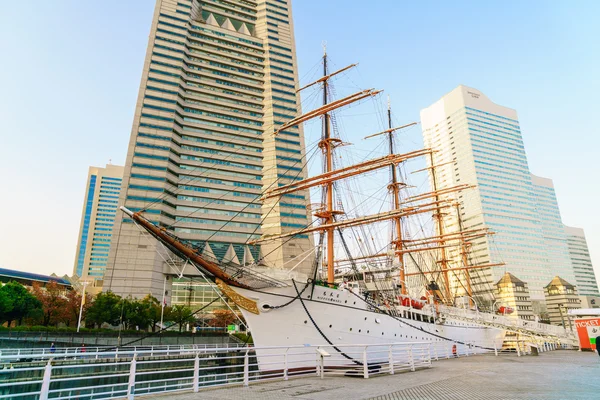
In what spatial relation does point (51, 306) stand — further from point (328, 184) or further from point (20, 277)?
point (328, 184)

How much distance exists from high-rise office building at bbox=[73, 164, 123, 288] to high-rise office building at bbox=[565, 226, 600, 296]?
7040 inches

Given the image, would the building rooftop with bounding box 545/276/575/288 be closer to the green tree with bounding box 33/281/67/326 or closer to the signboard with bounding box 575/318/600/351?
the signboard with bounding box 575/318/600/351

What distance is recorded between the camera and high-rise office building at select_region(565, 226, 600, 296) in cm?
13338

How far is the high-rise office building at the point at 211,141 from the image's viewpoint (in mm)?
62438

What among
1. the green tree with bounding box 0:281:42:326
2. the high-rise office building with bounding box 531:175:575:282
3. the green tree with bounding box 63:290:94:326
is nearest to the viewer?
the green tree with bounding box 0:281:42:326

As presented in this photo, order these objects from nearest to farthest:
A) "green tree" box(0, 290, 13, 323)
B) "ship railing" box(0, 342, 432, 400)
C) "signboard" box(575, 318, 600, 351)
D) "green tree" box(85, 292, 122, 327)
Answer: "ship railing" box(0, 342, 432, 400)
"signboard" box(575, 318, 600, 351)
"green tree" box(0, 290, 13, 323)
"green tree" box(85, 292, 122, 327)

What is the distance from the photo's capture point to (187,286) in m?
62.9

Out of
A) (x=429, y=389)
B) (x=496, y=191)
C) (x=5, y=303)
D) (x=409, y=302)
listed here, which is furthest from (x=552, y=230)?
(x=5, y=303)

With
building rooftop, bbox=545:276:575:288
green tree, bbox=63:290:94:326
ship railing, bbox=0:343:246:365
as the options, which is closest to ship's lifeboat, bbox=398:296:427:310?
ship railing, bbox=0:343:246:365

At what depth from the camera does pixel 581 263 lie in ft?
461

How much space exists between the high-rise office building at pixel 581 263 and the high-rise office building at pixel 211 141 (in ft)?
411

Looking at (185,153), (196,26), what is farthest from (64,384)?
(196,26)

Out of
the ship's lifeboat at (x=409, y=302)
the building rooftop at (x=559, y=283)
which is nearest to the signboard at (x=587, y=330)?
the ship's lifeboat at (x=409, y=302)

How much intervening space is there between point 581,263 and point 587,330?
151541 millimetres
